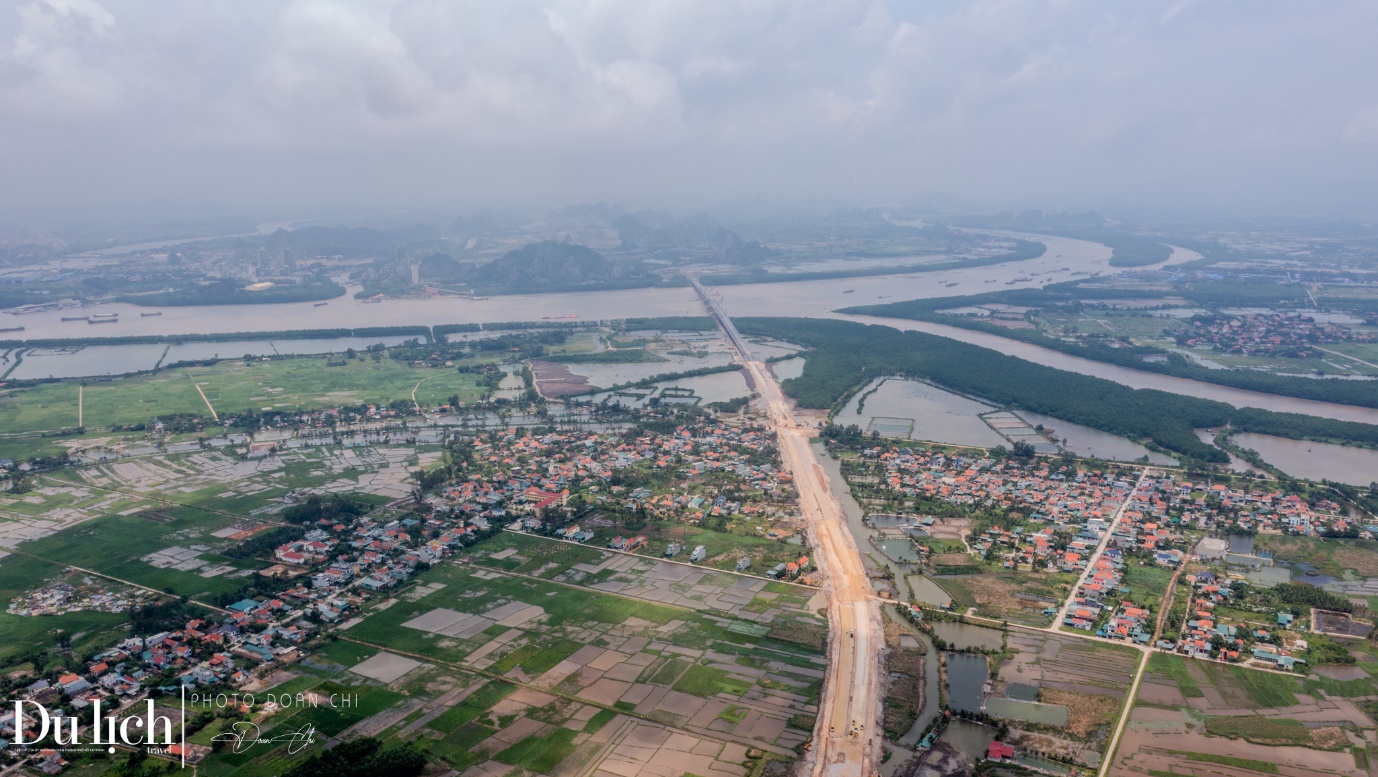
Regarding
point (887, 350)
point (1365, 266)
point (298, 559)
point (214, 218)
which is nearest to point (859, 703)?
point (298, 559)

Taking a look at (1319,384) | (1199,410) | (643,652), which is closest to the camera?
(643,652)

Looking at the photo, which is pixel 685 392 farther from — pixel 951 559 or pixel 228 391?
pixel 228 391

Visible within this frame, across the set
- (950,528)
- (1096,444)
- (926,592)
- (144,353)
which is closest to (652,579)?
(926,592)

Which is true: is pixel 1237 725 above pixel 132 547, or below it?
above

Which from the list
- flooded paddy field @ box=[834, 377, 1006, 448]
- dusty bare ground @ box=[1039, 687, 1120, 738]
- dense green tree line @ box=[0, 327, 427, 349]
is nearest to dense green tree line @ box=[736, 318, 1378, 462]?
flooded paddy field @ box=[834, 377, 1006, 448]

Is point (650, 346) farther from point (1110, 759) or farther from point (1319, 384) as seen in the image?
point (1110, 759)

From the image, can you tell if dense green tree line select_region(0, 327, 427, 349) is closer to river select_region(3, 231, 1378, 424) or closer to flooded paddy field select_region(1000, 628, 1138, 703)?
river select_region(3, 231, 1378, 424)

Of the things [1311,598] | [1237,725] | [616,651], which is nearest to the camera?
[1237,725]
